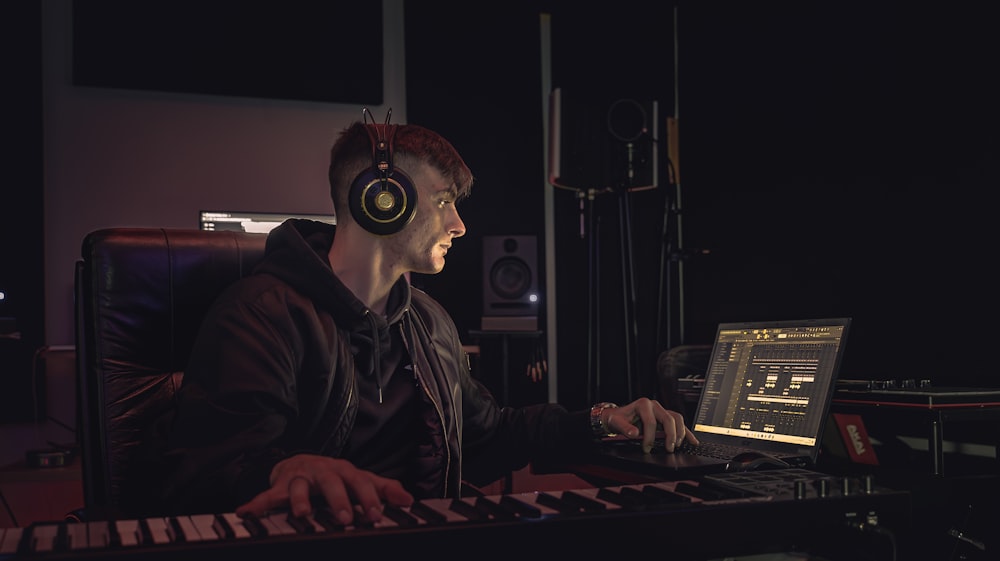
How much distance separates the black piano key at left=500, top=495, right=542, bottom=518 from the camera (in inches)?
27.7

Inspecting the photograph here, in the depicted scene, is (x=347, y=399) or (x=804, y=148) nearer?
(x=347, y=399)

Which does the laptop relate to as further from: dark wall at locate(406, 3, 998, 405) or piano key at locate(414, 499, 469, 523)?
piano key at locate(414, 499, 469, 523)

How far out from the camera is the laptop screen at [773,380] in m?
1.52

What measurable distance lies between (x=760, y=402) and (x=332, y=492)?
1135 mm

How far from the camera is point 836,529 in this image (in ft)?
2.48

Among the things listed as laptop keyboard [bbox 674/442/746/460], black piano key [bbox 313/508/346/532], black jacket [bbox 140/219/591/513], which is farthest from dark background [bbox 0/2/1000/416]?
black piano key [bbox 313/508/346/532]

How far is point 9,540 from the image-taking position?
648 millimetres

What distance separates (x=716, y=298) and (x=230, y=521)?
12.5ft

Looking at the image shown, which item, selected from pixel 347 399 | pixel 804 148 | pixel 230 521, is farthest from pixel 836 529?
pixel 804 148

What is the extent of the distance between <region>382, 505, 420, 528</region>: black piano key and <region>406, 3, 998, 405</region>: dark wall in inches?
51.3

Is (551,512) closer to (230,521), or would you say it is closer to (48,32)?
(230,521)

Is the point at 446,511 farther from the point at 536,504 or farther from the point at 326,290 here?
the point at 326,290

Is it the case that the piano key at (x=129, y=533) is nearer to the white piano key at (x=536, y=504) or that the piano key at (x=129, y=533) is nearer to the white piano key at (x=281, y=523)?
the white piano key at (x=281, y=523)

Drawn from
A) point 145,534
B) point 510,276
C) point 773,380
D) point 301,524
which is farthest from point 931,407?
point 510,276
